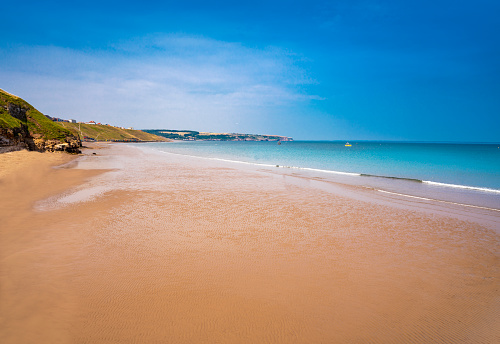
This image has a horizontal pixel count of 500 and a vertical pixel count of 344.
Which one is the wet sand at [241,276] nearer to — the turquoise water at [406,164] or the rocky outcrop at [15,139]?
the turquoise water at [406,164]

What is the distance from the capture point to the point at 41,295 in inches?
168

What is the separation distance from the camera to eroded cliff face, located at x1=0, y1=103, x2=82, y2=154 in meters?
28.8

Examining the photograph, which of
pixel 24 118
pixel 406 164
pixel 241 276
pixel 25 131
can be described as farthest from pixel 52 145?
pixel 406 164

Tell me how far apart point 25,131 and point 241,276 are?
43.8 meters

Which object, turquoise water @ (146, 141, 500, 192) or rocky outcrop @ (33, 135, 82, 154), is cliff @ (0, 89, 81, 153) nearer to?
rocky outcrop @ (33, 135, 82, 154)

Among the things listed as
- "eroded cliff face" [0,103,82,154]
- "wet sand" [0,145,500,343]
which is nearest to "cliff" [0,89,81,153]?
"eroded cliff face" [0,103,82,154]

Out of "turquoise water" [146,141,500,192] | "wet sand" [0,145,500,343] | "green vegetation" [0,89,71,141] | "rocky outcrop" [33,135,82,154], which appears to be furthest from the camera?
"rocky outcrop" [33,135,82,154]

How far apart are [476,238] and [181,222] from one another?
994 cm

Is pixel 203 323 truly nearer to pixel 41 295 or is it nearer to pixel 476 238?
pixel 41 295

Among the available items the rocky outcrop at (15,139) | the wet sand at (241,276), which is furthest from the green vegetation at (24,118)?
the wet sand at (241,276)

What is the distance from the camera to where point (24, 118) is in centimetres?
3791

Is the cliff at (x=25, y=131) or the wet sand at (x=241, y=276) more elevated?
the cliff at (x=25, y=131)

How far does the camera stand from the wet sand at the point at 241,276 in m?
3.70

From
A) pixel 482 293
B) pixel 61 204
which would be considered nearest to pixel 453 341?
pixel 482 293
